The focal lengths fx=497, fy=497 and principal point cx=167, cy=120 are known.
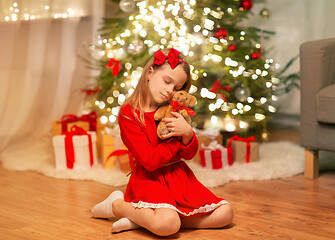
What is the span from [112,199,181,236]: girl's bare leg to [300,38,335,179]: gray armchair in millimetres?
→ 1015

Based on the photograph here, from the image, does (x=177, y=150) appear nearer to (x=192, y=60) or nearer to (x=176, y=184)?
(x=176, y=184)

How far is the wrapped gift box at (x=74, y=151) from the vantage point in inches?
107

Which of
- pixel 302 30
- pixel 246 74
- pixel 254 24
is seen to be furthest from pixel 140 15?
pixel 302 30

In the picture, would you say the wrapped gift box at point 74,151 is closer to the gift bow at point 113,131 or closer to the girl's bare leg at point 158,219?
the gift bow at point 113,131

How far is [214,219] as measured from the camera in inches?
71.8

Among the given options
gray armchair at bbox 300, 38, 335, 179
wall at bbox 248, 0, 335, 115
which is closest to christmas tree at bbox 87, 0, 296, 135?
gray armchair at bbox 300, 38, 335, 179

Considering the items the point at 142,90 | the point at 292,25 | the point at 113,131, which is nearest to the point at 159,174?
the point at 142,90

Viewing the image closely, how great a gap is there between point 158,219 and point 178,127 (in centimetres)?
33

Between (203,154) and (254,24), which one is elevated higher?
(254,24)

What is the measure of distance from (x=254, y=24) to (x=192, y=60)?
1.47 metres

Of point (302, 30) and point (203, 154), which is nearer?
point (203, 154)

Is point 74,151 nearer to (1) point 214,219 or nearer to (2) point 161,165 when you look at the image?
(2) point 161,165

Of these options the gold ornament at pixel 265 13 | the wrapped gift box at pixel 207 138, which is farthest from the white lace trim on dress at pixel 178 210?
the gold ornament at pixel 265 13

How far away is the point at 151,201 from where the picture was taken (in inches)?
70.4
